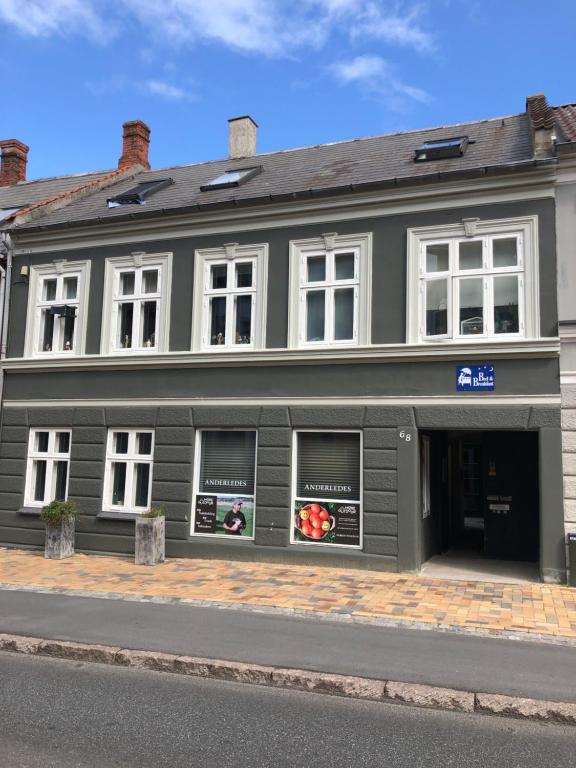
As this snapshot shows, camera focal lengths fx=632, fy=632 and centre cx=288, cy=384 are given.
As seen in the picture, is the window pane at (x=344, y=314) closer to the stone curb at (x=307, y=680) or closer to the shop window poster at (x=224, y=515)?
the shop window poster at (x=224, y=515)

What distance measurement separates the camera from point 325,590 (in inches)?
384

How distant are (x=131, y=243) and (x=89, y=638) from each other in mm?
9228

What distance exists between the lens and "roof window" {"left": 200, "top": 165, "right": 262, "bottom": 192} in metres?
15.0


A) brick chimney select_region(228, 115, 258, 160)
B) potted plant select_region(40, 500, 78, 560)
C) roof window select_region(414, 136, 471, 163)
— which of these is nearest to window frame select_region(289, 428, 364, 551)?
potted plant select_region(40, 500, 78, 560)

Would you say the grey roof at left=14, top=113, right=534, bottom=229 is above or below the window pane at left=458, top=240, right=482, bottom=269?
above

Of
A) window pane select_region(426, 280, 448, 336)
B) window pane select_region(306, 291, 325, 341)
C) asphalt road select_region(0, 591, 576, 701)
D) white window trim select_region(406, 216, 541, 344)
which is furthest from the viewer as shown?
window pane select_region(306, 291, 325, 341)

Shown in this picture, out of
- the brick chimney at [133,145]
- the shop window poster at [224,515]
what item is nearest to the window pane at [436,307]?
the shop window poster at [224,515]

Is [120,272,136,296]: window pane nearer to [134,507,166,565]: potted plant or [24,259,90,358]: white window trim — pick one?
[24,259,90,358]: white window trim

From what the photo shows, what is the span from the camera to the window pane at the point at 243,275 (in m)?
13.2

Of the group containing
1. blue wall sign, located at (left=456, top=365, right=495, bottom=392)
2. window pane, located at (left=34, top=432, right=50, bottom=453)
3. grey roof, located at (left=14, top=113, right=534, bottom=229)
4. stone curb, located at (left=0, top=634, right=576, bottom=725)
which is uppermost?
grey roof, located at (left=14, top=113, right=534, bottom=229)

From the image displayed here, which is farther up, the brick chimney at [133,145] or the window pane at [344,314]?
the brick chimney at [133,145]

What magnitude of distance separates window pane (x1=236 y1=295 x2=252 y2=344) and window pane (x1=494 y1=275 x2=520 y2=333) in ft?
15.8

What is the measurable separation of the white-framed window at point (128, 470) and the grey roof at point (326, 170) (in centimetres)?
480

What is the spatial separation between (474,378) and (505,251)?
2416mm
